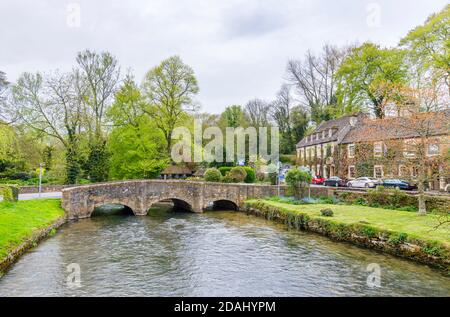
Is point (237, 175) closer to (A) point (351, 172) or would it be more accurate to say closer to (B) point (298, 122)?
(A) point (351, 172)

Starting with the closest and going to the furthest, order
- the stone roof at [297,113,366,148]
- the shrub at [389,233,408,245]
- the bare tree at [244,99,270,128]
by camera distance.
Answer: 1. the shrub at [389,233,408,245]
2. the stone roof at [297,113,366,148]
3. the bare tree at [244,99,270,128]

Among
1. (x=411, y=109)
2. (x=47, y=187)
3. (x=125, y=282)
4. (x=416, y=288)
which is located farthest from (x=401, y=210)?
(x=47, y=187)

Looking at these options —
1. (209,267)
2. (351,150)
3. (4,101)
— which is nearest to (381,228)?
(209,267)

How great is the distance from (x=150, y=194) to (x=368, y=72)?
3118 centimetres

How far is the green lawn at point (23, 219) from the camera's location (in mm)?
15422

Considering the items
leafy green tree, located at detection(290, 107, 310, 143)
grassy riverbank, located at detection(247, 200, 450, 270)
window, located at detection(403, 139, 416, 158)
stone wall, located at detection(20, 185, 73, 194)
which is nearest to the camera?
grassy riverbank, located at detection(247, 200, 450, 270)

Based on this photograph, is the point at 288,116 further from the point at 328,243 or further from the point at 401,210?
the point at 328,243

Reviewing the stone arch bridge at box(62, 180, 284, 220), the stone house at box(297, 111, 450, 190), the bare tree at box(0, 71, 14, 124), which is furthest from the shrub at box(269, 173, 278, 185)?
the bare tree at box(0, 71, 14, 124)

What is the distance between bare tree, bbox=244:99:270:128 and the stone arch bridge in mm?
36078

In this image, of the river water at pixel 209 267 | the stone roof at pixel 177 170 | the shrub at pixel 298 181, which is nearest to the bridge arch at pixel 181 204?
the river water at pixel 209 267

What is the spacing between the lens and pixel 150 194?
31.4 m

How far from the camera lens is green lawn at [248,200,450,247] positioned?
1598 centimetres

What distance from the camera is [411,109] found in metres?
21.1

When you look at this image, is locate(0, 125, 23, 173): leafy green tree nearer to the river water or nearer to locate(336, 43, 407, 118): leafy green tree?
the river water
